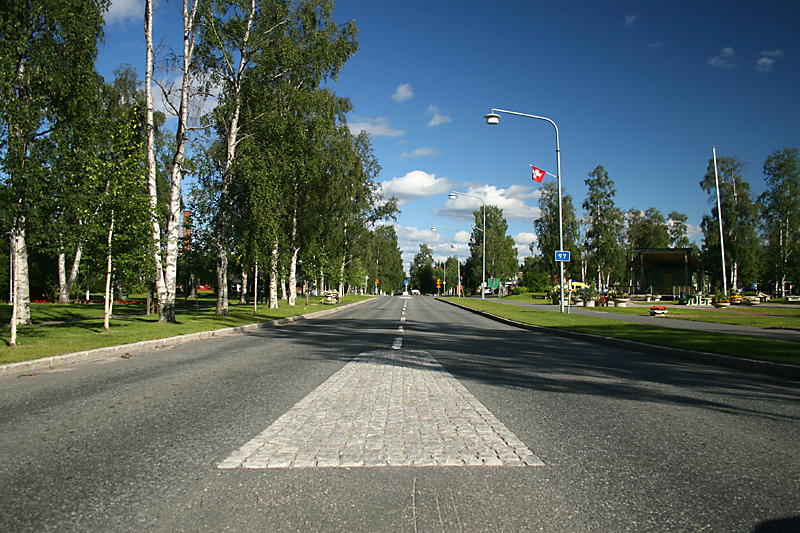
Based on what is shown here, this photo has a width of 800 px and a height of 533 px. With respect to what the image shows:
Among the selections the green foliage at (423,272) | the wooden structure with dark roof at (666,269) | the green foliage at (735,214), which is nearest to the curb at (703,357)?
the wooden structure with dark roof at (666,269)

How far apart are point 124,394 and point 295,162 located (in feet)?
59.2

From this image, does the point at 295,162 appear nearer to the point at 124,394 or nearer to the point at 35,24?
the point at 35,24

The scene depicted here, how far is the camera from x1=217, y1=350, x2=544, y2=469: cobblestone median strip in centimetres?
378

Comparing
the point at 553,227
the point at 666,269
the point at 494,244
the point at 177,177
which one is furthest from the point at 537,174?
the point at 494,244

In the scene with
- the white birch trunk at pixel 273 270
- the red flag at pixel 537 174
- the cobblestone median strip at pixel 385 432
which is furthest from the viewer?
the red flag at pixel 537 174

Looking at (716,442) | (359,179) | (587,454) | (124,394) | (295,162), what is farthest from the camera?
(359,179)

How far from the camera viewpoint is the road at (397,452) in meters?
2.87

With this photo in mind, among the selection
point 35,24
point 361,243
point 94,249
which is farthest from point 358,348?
point 361,243

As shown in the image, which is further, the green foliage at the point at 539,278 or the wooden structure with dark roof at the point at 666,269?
the green foliage at the point at 539,278

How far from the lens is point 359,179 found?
44375mm

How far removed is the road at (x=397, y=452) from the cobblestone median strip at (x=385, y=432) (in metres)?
0.02

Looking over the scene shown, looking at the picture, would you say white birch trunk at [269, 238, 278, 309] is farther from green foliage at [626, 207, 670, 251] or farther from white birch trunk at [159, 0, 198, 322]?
green foliage at [626, 207, 670, 251]

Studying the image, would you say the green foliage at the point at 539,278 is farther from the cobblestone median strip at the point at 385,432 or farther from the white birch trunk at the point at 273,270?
the cobblestone median strip at the point at 385,432

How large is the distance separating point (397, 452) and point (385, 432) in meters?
0.58
